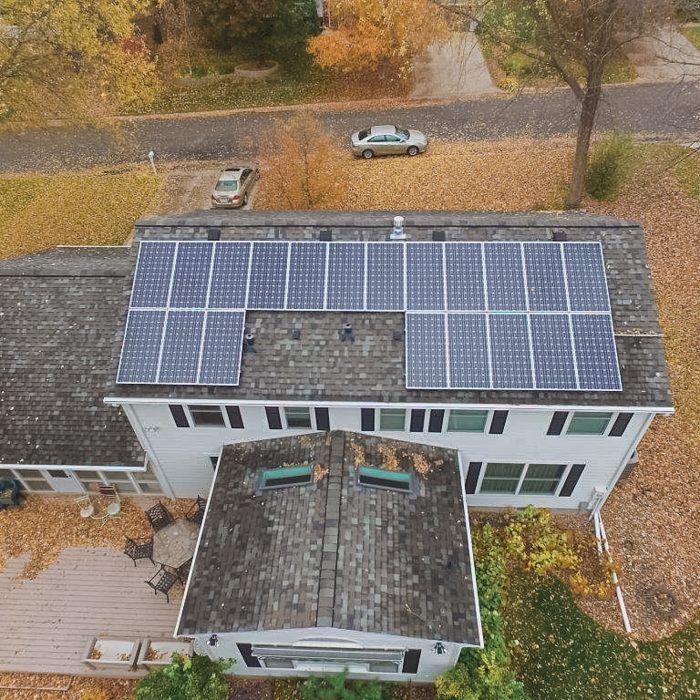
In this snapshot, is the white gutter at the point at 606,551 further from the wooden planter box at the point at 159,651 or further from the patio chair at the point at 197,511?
the wooden planter box at the point at 159,651

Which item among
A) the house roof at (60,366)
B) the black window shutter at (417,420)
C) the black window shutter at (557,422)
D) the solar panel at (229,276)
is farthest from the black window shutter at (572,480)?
the house roof at (60,366)

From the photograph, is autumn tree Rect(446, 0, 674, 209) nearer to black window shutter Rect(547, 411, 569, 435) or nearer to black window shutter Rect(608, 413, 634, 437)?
black window shutter Rect(608, 413, 634, 437)

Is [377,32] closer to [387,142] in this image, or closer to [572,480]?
[387,142]

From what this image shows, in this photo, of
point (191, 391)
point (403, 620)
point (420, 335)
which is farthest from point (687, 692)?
point (191, 391)

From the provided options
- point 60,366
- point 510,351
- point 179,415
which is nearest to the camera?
point 510,351

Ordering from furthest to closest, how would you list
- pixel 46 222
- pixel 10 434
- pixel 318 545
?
pixel 46 222 < pixel 10 434 < pixel 318 545

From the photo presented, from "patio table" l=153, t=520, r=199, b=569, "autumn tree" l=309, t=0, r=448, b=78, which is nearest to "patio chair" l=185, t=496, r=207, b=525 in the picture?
"patio table" l=153, t=520, r=199, b=569

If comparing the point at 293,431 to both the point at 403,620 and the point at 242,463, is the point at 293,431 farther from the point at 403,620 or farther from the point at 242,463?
the point at 403,620

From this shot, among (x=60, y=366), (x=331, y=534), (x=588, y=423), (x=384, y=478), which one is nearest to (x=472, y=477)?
(x=384, y=478)
